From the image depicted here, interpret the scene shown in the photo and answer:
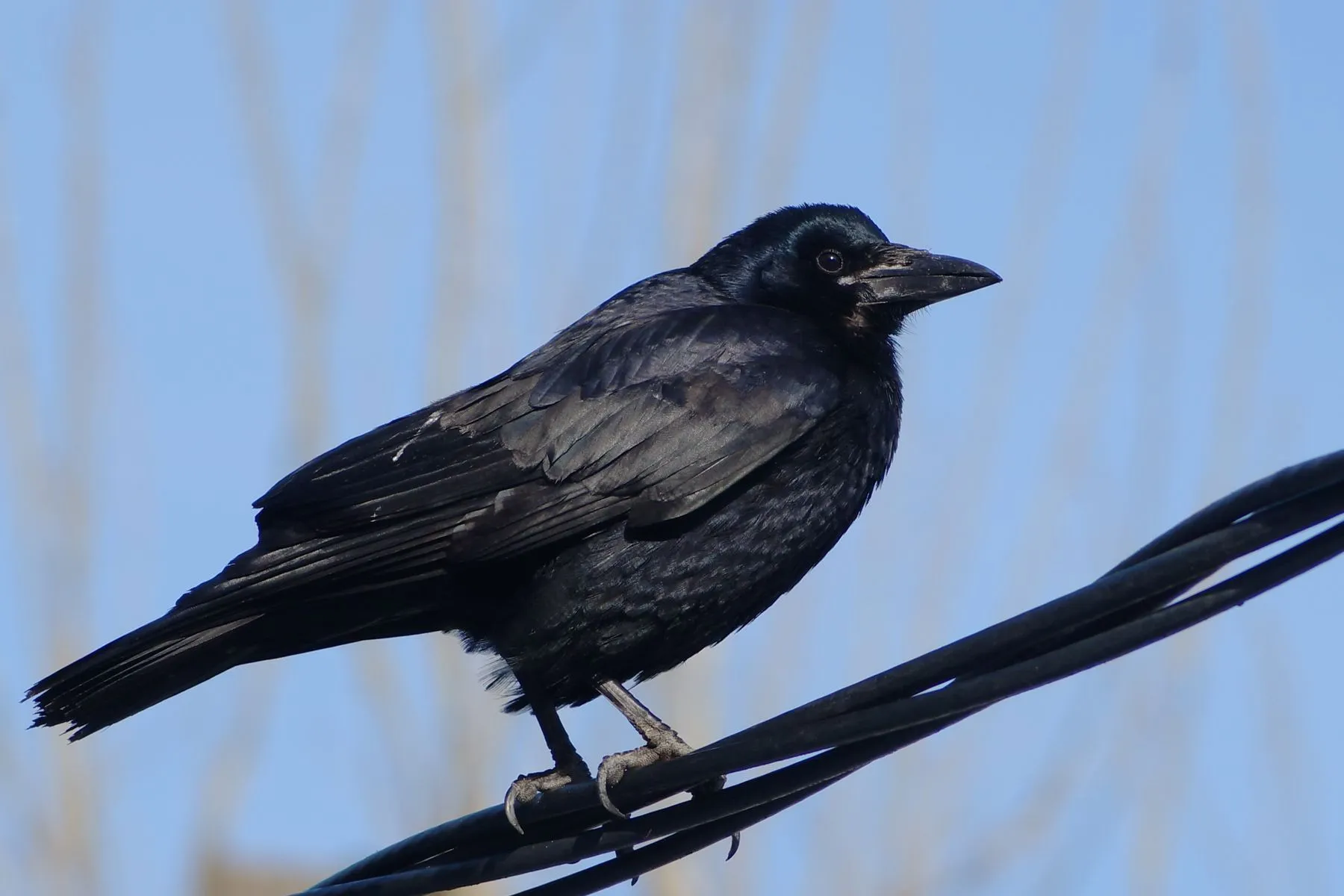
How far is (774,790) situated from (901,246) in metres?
3.50

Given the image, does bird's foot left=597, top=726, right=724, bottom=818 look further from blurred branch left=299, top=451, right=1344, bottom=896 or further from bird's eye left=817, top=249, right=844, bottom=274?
bird's eye left=817, top=249, right=844, bottom=274

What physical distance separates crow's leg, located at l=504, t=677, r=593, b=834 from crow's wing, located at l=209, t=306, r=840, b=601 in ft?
1.97

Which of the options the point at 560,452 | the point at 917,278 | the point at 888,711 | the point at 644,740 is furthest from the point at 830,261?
the point at 888,711

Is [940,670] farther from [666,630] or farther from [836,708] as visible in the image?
[666,630]

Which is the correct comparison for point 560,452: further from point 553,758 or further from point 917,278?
point 917,278

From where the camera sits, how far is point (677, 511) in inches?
215

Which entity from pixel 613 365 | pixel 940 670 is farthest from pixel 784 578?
pixel 940 670

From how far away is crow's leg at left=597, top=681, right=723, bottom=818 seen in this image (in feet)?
16.3

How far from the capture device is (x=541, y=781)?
539 centimetres

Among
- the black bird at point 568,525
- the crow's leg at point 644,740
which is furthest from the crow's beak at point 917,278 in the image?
the crow's leg at point 644,740

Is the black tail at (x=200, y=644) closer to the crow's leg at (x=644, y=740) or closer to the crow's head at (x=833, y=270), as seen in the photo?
the crow's leg at (x=644, y=740)

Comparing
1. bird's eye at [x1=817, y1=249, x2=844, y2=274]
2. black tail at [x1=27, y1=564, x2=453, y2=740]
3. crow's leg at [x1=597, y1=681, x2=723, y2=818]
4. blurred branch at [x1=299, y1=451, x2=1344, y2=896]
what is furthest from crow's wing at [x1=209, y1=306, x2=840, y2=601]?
blurred branch at [x1=299, y1=451, x2=1344, y2=896]

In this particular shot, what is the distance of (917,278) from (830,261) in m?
0.38

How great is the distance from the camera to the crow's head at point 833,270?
6.58 m
